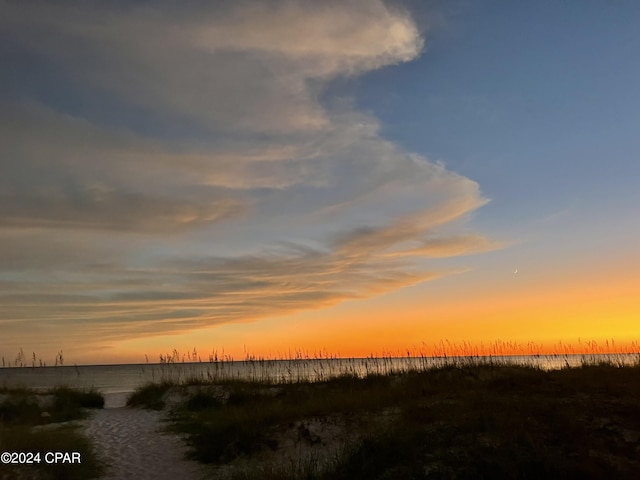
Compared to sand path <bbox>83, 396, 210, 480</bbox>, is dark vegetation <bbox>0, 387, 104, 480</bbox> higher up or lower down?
higher up

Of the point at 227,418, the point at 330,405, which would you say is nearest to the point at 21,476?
the point at 227,418

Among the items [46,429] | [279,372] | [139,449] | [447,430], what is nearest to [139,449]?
[139,449]

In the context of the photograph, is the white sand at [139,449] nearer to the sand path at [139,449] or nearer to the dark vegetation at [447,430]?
the sand path at [139,449]

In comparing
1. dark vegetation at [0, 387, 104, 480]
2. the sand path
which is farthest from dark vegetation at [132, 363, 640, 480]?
dark vegetation at [0, 387, 104, 480]

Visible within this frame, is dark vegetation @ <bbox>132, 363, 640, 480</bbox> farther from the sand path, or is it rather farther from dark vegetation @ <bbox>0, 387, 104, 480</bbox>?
dark vegetation @ <bbox>0, 387, 104, 480</bbox>

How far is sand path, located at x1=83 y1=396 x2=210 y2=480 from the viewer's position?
11.4m

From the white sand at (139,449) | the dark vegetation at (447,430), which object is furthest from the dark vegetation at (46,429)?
the dark vegetation at (447,430)

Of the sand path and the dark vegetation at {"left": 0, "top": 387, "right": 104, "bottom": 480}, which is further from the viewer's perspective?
the sand path

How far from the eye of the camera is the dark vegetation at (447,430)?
8.96 m

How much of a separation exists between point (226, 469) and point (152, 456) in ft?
8.75

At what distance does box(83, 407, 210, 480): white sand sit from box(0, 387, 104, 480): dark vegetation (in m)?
0.47

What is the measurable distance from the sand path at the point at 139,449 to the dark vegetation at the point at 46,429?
484 millimetres

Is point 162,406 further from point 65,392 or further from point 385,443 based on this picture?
point 385,443

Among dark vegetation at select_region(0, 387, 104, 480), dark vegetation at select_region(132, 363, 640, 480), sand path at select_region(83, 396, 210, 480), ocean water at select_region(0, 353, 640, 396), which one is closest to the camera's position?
dark vegetation at select_region(132, 363, 640, 480)
